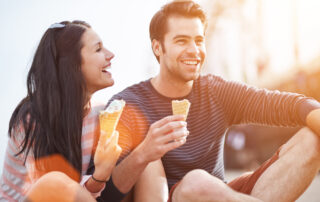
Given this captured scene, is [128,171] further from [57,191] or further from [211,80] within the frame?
[211,80]

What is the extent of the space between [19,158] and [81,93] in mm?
777

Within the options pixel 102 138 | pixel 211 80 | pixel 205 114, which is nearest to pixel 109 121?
pixel 102 138

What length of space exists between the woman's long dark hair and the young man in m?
0.44

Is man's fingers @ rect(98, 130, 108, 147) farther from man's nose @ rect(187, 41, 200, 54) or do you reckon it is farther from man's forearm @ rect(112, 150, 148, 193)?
man's nose @ rect(187, 41, 200, 54)

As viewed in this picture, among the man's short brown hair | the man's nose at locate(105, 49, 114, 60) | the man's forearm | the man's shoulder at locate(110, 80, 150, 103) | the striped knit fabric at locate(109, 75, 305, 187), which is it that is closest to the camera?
→ the man's forearm

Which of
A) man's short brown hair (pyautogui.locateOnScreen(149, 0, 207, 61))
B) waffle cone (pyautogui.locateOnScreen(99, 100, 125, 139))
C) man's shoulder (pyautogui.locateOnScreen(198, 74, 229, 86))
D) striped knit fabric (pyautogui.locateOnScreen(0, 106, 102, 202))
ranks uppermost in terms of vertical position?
man's short brown hair (pyautogui.locateOnScreen(149, 0, 207, 61))

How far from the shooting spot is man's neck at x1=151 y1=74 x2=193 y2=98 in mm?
3551

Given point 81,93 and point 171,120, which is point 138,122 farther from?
point 171,120

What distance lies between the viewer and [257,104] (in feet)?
10.9

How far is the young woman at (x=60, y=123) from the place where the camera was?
9.11 ft

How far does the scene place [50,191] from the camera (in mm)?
2600

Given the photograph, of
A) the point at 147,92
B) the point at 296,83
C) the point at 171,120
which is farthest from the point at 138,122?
the point at 296,83

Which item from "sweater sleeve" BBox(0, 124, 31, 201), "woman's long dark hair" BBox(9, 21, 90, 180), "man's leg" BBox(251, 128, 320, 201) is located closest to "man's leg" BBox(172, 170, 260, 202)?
"man's leg" BBox(251, 128, 320, 201)

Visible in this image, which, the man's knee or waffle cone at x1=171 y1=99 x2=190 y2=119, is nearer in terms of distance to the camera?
the man's knee
